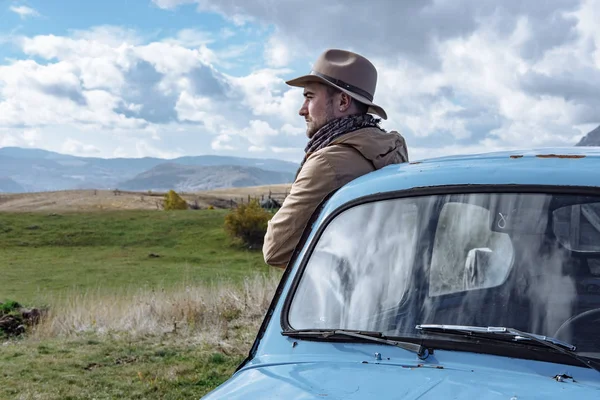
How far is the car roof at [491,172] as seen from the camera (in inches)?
86.5

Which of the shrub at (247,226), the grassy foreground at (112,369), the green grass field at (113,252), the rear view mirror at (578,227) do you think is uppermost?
the rear view mirror at (578,227)

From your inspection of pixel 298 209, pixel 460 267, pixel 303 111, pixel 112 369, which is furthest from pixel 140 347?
pixel 460 267

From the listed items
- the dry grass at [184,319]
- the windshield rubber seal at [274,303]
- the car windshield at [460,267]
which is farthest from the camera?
the dry grass at [184,319]

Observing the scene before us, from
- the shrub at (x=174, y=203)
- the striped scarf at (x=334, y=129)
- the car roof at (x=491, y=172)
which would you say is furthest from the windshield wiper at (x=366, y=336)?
the shrub at (x=174, y=203)

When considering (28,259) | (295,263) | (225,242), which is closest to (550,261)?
(295,263)

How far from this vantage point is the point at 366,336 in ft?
7.38

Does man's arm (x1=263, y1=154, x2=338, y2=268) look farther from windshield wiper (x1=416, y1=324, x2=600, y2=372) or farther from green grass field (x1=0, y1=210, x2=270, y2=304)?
green grass field (x1=0, y1=210, x2=270, y2=304)

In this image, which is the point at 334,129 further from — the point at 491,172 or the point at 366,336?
the point at 366,336

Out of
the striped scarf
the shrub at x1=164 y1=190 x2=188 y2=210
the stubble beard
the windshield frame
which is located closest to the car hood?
the windshield frame

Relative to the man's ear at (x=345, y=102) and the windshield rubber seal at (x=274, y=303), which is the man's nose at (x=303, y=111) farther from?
the windshield rubber seal at (x=274, y=303)

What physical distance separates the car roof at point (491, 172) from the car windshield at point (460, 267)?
55 millimetres

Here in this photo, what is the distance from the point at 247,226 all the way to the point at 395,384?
48.4 meters

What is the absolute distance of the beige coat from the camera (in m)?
3.29

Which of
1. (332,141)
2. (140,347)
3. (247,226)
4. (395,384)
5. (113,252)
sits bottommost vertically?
(113,252)
